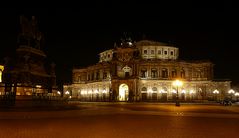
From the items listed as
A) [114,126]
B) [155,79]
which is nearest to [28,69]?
[114,126]

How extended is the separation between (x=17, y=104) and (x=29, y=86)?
2644 mm

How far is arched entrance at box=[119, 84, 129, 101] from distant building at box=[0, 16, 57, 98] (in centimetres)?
5409

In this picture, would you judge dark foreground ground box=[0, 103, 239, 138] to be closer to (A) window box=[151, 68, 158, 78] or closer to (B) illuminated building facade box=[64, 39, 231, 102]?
(B) illuminated building facade box=[64, 39, 231, 102]

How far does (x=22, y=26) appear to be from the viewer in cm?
3484

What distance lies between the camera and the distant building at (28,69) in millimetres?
32719

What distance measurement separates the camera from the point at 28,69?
109ft

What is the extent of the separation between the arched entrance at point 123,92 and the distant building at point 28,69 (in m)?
54.1

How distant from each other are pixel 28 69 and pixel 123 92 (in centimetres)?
6230

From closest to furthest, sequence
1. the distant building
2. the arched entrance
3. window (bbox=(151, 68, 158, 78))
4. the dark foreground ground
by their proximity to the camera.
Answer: the dark foreground ground, the distant building, window (bbox=(151, 68, 158, 78)), the arched entrance

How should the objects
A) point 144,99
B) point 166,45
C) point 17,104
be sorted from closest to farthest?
point 17,104 < point 144,99 < point 166,45

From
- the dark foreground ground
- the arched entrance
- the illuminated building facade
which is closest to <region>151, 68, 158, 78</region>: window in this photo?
the illuminated building facade

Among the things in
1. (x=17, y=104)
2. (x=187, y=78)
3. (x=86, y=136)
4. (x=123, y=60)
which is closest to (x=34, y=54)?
(x=17, y=104)

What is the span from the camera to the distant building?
32719 mm

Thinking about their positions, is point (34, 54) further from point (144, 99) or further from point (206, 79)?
point (206, 79)
